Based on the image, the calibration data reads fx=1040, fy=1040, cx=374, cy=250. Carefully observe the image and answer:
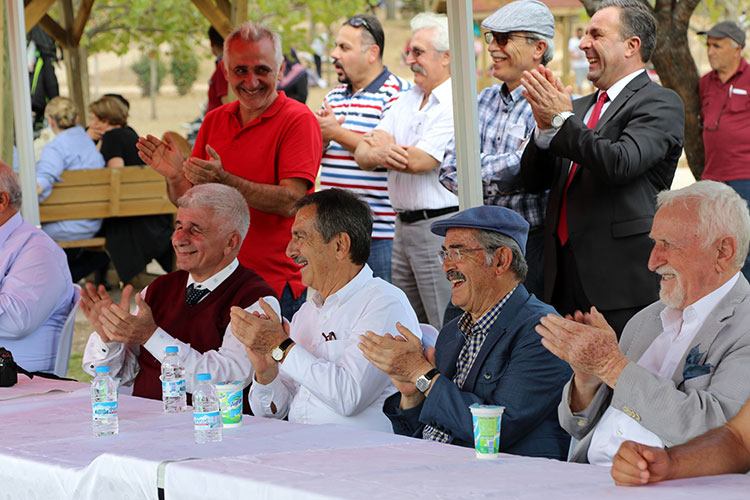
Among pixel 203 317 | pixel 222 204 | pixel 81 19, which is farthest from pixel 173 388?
pixel 81 19

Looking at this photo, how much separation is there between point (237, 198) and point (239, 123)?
2.63ft

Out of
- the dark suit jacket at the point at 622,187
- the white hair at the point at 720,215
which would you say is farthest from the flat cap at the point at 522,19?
the white hair at the point at 720,215

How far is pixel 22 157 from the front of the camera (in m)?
5.38

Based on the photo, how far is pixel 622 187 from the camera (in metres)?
3.59

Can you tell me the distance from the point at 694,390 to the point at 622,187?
1.33 metres

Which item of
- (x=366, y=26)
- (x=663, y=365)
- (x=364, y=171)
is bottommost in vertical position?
(x=663, y=365)

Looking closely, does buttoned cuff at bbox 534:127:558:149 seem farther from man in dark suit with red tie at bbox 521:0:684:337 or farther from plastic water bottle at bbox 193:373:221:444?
plastic water bottle at bbox 193:373:221:444

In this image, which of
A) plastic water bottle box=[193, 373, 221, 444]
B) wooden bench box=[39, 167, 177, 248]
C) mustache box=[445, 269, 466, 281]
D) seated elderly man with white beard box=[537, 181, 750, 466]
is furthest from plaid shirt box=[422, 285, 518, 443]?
wooden bench box=[39, 167, 177, 248]

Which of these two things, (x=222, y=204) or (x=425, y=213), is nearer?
(x=222, y=204)

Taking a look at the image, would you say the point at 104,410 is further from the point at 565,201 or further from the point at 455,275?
the point at 565,201

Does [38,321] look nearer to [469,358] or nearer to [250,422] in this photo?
[250,422]

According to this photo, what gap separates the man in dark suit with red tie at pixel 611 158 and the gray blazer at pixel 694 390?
998 millimetres

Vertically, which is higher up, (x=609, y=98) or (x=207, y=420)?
(x=609, y=98)

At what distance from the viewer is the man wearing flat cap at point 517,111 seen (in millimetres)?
3998
